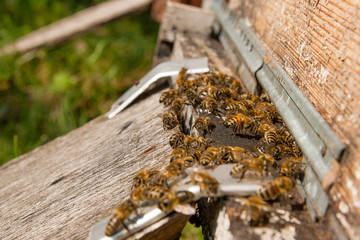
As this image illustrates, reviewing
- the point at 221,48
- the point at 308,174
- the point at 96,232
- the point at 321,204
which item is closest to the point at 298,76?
the point at 308,174

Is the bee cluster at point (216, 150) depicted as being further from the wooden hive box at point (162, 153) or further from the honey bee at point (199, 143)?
the wooden hive box at point (162, 153)

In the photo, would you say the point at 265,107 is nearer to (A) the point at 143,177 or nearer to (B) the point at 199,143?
(B) the point at 199,143

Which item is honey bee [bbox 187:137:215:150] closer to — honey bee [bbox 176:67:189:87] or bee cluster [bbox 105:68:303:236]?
bee cluster [bbox 105:68:303:236]

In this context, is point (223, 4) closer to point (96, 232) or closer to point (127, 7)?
point (127, 7)

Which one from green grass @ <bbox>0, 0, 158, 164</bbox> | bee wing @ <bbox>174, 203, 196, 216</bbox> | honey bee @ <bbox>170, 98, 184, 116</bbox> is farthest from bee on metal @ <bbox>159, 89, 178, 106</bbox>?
green grass @ <bbox>0, 0, 158, 164</bbox>

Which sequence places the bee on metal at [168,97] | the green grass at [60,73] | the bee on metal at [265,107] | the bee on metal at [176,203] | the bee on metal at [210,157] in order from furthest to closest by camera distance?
the green grass at [60,73] → the bee on metal at [168,97] → the bee on metal at [265,107] → the bee on metal at [210,157] → the bee on metal at [176,203]

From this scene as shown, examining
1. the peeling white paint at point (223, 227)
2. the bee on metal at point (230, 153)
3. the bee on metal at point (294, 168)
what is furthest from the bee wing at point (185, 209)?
the bee on metal at point (294, 168)
